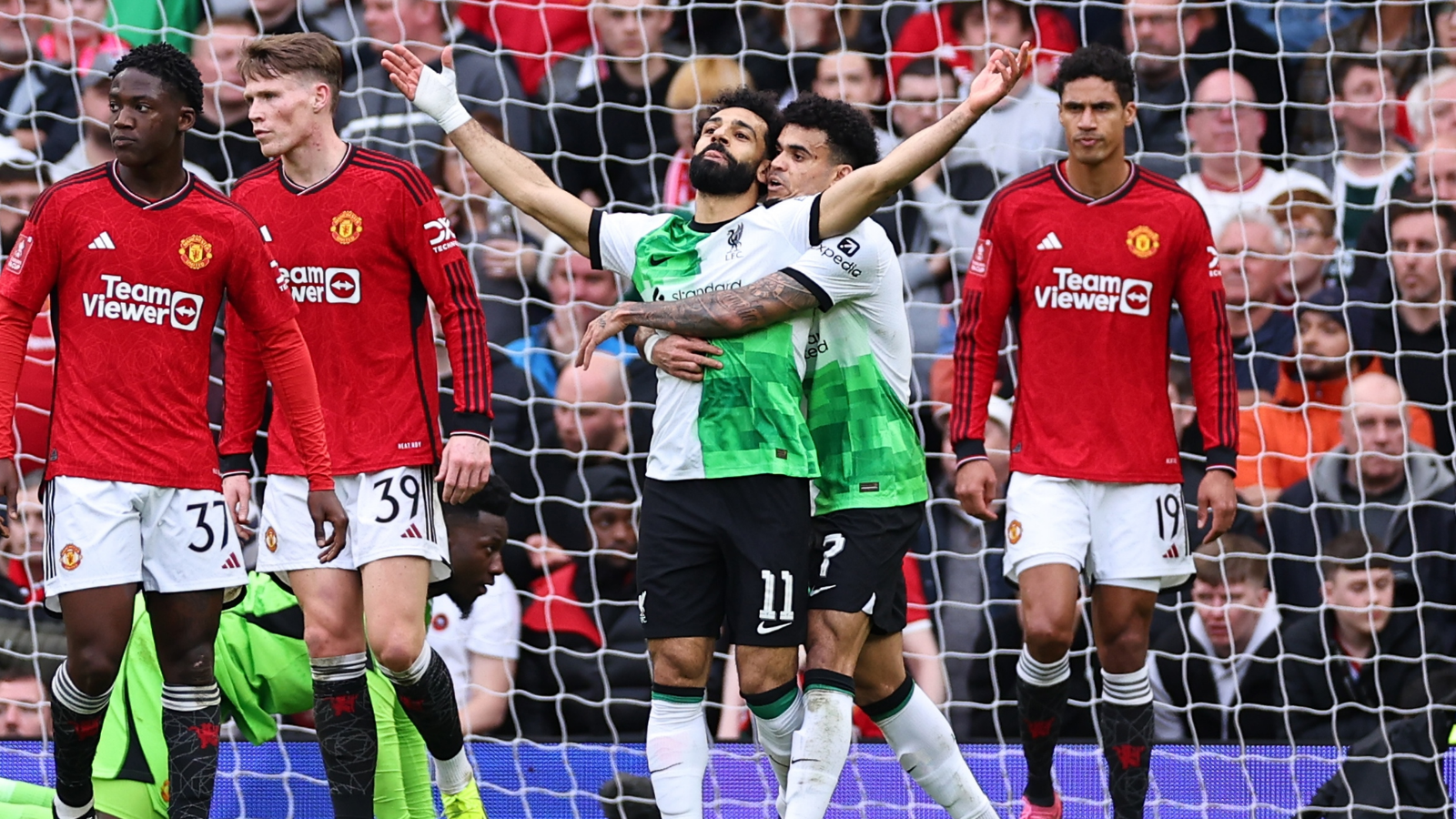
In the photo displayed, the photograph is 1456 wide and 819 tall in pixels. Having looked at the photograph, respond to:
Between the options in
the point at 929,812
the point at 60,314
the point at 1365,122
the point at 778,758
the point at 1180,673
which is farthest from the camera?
the point at 1365,122

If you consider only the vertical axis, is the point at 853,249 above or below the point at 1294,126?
below

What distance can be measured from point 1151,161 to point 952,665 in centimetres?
222

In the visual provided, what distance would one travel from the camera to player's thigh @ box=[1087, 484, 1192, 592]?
5.44 metres

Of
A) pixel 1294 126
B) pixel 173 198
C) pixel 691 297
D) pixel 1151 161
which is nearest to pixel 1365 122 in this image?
pixel 1294 126

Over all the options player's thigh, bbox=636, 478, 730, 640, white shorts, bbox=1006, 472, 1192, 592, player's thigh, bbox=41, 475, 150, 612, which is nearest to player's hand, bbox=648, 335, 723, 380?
player's thigh, bbox=636, 478, 730, 640

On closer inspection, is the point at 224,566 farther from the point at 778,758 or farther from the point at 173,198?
the point at 778,758

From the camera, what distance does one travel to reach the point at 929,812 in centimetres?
620

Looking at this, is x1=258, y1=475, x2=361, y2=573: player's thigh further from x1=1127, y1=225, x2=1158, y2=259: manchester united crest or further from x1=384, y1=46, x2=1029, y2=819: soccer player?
x1=1127, y1=225, x2=1158, y2=259: manchester united crest

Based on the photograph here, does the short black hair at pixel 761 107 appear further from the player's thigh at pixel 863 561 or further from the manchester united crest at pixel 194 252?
the manchester united crest at pixel 194 252

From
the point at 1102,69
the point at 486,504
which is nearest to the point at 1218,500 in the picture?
the point at 1102,69

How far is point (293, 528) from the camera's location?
5156 mm

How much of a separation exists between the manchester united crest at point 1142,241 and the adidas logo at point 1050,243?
0.21 m

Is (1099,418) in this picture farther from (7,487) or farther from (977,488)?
(7,487)

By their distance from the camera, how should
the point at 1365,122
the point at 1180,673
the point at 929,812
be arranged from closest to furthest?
1. the point at 929,812
2. the point at 1180,673
3. the point at 1365,122
